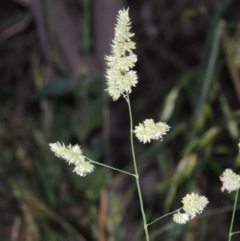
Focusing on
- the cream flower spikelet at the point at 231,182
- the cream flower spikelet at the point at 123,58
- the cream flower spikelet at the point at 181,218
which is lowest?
the cream flower spikelet at the point at 181,218

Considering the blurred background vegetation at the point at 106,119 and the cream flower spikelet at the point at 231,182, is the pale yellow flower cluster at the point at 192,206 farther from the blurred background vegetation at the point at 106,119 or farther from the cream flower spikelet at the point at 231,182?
the blurred background vegetation at the point at 106,119

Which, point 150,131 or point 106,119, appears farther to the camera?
point 106,119

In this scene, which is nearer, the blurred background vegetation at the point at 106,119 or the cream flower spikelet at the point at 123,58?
the cream flower spikelet at the point at 123,58

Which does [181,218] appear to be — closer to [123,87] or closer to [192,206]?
[192,206]

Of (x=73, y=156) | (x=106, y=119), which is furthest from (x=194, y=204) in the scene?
(x=106, y=119)

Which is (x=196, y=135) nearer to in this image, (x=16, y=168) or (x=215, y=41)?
(x=215, y=41)

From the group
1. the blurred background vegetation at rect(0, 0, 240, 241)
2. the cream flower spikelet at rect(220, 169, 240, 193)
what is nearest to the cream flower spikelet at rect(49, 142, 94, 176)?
the cream flower spikelet at rect(220, 169, 240, 193)

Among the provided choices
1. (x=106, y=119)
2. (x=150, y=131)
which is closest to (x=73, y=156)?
(x=150, y=131)

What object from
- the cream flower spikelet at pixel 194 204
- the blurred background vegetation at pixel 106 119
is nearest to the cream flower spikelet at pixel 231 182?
the cream flower spikelet at pixel 194 204

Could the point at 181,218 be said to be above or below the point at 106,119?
→ below
